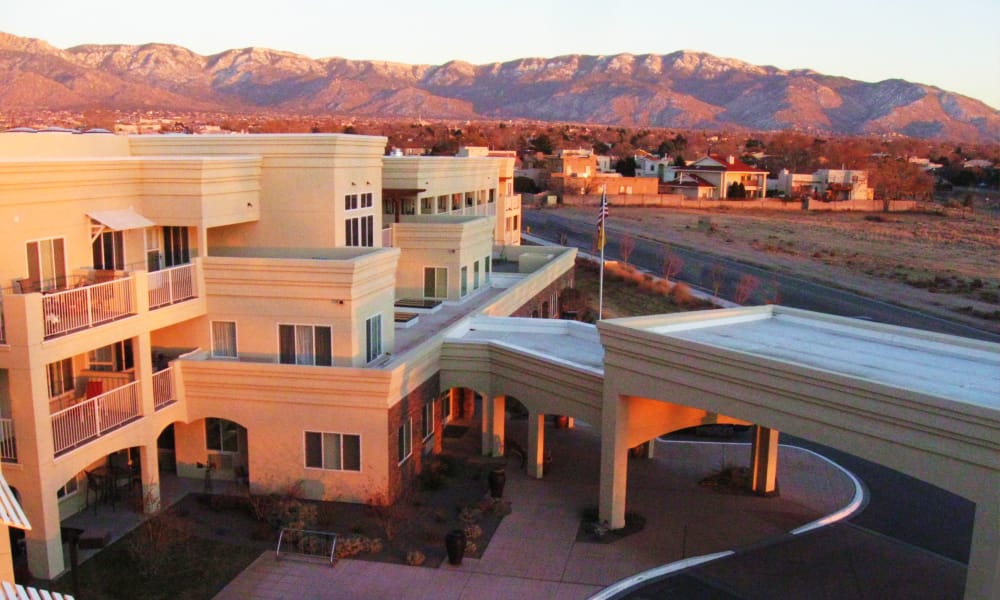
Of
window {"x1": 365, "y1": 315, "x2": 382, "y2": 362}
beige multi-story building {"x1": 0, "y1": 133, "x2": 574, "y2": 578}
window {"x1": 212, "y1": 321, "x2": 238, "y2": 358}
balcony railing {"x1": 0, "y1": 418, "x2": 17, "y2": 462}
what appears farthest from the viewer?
window {"x1": 365, "y1": 315, "x2": 382, "y2": 362}

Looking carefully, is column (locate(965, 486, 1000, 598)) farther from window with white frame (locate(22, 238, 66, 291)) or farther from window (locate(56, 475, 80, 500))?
window with white frame (locate(22, 238, 66, 291))

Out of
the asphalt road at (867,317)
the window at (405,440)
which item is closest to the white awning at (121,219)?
the window at (405,440)

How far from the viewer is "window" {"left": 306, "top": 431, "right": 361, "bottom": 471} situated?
68.8 ft

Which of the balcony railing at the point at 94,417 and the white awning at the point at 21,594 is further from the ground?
the white awning at the point at 21,594

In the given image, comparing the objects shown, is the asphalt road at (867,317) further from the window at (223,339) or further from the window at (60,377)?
the window at (60,377)

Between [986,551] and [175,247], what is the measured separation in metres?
19.1

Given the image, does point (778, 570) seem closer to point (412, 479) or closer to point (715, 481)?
point (715, 481)

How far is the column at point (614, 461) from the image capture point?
1920 centimetres

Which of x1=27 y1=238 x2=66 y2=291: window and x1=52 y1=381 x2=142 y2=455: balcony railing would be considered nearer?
x1=52 y1=381 x2=142 y2=455: balcony railing

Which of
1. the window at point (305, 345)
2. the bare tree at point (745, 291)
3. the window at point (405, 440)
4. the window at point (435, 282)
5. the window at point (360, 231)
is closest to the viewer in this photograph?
the window at point (405, 440)

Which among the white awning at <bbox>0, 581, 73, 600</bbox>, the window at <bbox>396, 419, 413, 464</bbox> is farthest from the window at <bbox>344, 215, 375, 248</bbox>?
the white awning at <bbox>0, 581, 73, 600</bbox>

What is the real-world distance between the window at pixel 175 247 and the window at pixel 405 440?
7.21 meters

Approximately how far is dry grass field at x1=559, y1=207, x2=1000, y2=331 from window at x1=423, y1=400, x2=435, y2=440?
40.0 meters

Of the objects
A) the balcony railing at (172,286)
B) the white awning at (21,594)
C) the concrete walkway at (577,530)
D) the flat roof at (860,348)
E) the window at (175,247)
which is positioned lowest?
the concrete walkway at (577,530)
